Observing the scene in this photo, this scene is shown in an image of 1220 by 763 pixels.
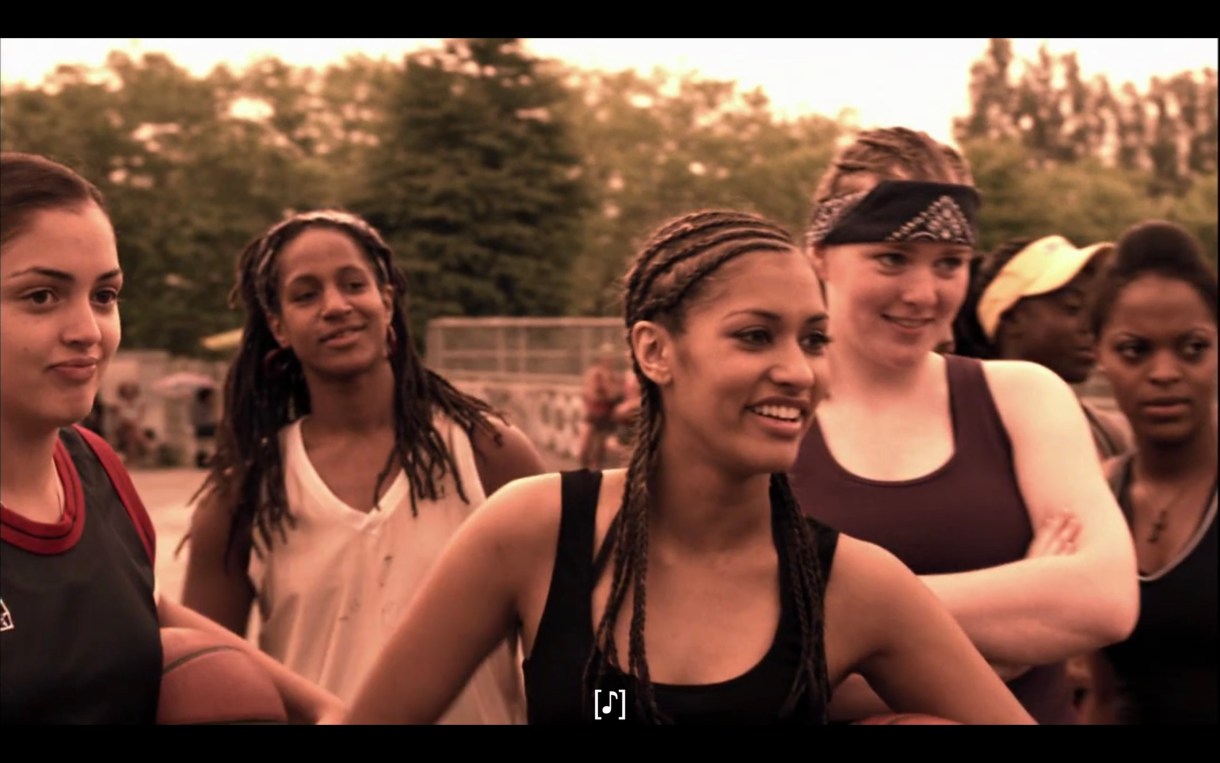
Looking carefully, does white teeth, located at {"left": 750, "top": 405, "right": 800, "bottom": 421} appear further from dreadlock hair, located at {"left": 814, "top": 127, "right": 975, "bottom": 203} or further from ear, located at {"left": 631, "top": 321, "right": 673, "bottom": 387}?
dreadlock hair, located at {"left": 814, "top": 127, "right": 975, "bottom": 203}

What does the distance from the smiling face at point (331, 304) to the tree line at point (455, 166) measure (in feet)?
97.4

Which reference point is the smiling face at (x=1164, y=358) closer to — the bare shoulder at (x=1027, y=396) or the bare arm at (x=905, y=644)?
the bare shoulder at (x=1027, y=396)

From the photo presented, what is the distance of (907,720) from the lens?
9.75ft

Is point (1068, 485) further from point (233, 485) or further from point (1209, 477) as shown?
point (233, 485)

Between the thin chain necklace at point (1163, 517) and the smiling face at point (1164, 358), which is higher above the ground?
the smiling face at point (1164, 358)

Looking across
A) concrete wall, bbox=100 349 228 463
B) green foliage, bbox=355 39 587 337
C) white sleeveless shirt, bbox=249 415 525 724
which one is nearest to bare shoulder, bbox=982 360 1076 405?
white sleeveless shirt, bbox=249 415 525 724

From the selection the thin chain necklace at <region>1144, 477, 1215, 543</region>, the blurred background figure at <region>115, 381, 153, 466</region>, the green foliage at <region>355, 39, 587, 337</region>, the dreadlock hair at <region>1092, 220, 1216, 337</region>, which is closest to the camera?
the thin chain necklace at <region>1144, 477, 1215, 543</region>

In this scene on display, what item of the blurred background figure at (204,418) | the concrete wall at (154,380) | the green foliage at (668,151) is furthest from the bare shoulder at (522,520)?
the green foliage at (668,151)

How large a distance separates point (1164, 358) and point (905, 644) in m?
1.64

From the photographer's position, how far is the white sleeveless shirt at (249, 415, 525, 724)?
4285 mm

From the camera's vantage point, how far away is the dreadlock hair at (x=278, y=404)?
4.50 m

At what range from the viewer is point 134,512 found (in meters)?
3.25
